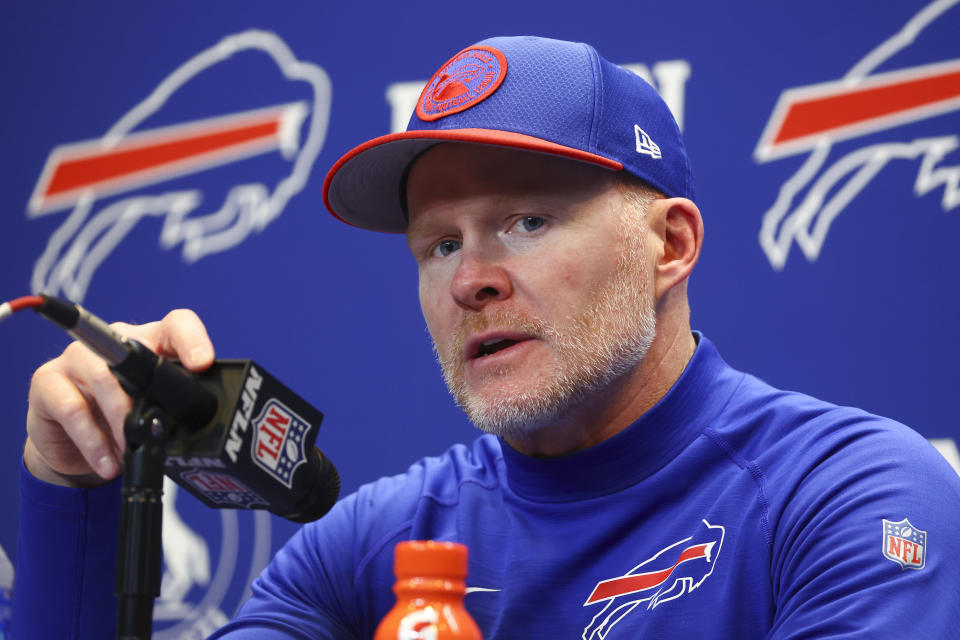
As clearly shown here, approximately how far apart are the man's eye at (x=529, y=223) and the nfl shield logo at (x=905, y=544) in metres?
0.43

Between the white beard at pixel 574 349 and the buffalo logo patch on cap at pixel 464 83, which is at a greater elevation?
the buffalo logo patch on cap at pixel 464 83

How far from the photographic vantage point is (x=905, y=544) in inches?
30.8

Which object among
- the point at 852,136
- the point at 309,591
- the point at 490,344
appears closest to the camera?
the point at 490,344

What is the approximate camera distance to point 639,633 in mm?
922

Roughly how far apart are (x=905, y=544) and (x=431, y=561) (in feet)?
1.44

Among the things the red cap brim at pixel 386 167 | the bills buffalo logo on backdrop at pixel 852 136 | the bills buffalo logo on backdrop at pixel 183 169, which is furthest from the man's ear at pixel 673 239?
the bills buffalo logo on backdrop at pixel 183 169

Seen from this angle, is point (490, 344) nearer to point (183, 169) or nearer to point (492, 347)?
point (492, 347)

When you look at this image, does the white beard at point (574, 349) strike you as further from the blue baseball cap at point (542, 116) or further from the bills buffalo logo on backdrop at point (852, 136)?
the bills buffalo logo on backdrop at point (852, 136)

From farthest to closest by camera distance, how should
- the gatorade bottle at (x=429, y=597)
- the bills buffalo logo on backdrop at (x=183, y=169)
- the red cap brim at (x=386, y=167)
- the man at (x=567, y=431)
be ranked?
the bills buffalo logo on backdrop at (x=183, y=169)
the red cap brim at (x=386, y=167)
the man at (x=567, y=431)
the gatorade bottle at (x=429, y=597)

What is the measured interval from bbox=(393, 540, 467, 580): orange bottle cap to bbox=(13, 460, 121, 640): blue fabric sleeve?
531mm

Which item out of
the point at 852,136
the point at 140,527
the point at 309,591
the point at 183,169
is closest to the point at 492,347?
the point at 309,591

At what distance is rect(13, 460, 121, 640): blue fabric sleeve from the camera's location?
94 centimetres

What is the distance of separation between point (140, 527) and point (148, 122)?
146cm

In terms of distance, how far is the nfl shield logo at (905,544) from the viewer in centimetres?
77
